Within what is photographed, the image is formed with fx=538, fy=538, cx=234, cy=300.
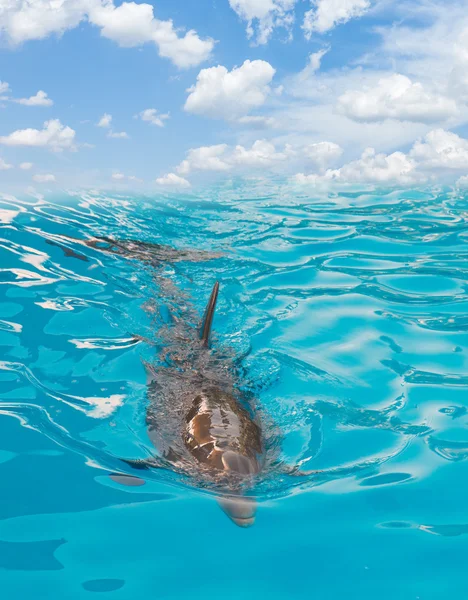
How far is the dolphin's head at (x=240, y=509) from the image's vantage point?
427 centimetres

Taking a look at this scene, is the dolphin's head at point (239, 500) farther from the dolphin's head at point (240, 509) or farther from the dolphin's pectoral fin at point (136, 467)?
the dolphin's pectoral fin at point (136, 467)

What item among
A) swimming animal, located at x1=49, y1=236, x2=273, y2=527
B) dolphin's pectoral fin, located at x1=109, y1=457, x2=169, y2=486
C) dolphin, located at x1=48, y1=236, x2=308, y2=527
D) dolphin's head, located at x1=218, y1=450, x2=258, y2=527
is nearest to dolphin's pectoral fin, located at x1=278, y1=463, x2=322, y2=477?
dolphin, located at x1=48, y1=236, x2=308, y2=527

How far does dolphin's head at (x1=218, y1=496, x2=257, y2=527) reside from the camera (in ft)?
14.0

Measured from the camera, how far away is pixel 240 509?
4328 mm

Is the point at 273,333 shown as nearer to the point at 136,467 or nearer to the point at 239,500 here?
the point at 136,467

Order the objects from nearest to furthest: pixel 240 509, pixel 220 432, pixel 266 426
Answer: pixel 240 509
pixel 220 432
pixel 266 426

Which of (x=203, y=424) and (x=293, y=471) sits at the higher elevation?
(x=203, y=424)

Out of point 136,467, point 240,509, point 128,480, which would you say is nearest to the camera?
point 240,509

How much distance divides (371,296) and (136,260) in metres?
6.24

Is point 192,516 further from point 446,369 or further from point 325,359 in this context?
point 446,369

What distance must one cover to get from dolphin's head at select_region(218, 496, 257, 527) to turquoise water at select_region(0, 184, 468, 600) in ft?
0.24

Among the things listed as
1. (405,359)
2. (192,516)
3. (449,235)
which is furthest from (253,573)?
(449,235)

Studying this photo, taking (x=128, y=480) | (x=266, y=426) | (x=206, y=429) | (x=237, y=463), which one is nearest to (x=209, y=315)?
(x=266, y=426)

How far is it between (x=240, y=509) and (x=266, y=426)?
1715 millimetres
